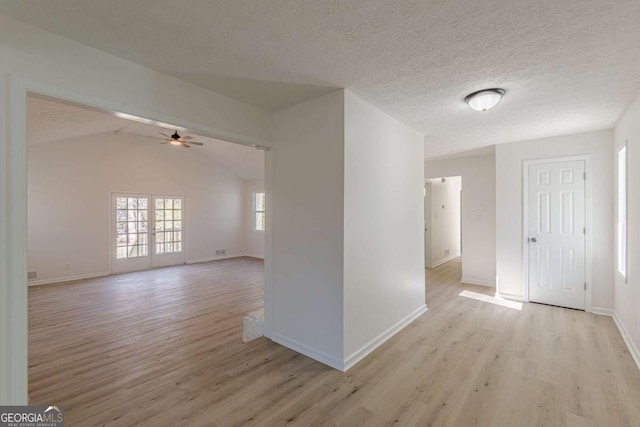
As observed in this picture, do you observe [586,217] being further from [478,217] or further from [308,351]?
[308,351]

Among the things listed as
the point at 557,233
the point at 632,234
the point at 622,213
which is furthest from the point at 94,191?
the point at 622,213

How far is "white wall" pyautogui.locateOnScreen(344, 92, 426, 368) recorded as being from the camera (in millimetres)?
2635

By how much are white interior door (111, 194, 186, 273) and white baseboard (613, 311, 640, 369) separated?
8431 mm

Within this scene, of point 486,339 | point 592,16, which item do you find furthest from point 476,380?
point 592,16

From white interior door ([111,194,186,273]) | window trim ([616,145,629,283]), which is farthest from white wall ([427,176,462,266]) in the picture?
white interior door ([111,194,186,273])

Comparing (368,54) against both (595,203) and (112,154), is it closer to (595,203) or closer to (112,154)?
(595,203)

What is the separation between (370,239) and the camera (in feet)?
9.53

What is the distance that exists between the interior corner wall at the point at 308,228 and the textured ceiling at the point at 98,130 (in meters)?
1.78

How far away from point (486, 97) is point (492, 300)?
10.8 feet

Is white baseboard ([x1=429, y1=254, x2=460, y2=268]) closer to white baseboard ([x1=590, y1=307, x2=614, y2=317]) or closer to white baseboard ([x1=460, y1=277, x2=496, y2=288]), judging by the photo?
white baseboard ([x1=460, y1=277, x2=496, y2=288])

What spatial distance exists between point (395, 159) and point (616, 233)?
3.06 meters

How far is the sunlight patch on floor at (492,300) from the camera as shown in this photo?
4156 mm

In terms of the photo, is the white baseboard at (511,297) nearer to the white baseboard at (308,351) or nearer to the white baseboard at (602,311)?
the white baseboard at (602,311)

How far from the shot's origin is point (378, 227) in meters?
3.04
